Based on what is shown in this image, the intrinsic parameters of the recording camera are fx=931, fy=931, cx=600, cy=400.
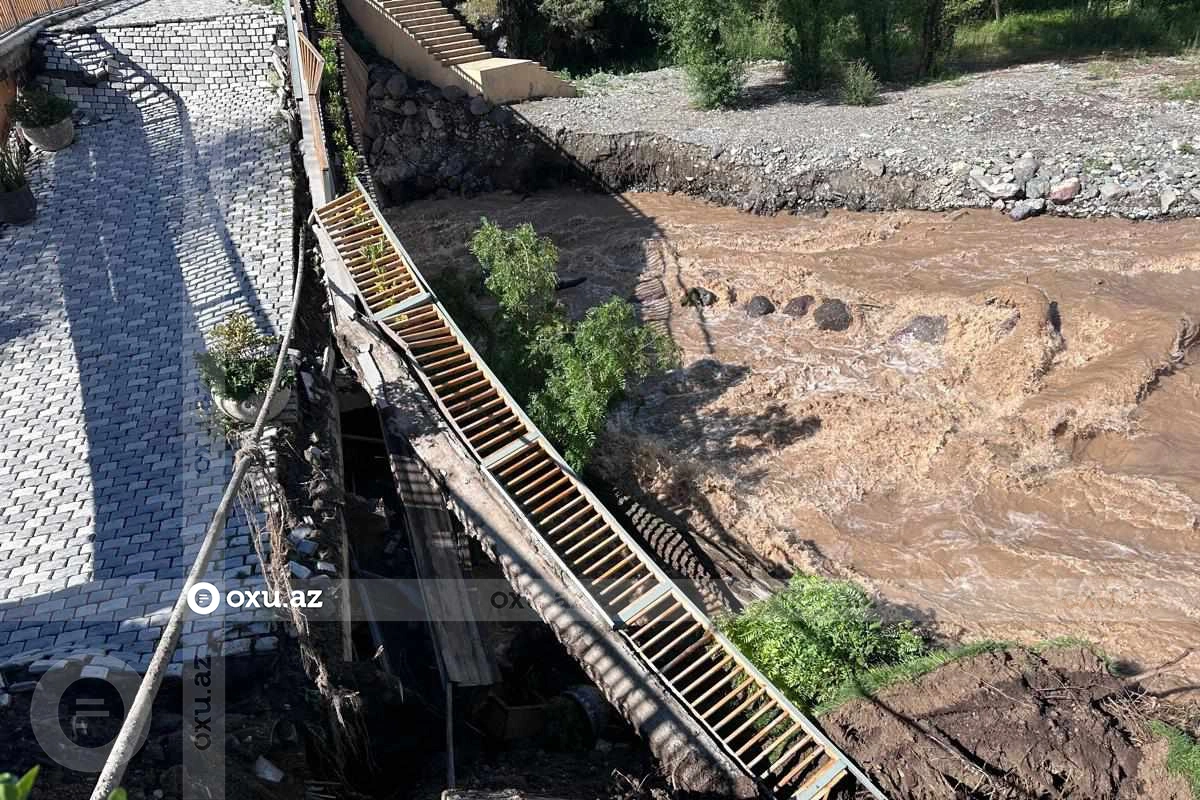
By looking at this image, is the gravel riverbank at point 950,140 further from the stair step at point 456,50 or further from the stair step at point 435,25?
the stair step at point 435,25

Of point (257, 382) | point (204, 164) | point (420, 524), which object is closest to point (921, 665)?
point (420, 524)

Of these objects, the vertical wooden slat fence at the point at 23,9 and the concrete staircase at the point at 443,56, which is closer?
the vertical wooden slat fence at the point at 23,9

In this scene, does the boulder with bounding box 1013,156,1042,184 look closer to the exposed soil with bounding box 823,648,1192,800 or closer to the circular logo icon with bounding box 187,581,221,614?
the exposed soil with bounding box 823,648,1192,800

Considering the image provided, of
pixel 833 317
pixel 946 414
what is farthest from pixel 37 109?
pixel 946 414

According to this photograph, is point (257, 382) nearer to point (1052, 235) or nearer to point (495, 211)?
point (495, 211)

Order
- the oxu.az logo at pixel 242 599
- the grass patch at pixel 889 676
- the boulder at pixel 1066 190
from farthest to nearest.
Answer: the boulder at pixel 1066 190 < the grass patch at pixel 889 676 < the oxu.az logo at pixel 242 599

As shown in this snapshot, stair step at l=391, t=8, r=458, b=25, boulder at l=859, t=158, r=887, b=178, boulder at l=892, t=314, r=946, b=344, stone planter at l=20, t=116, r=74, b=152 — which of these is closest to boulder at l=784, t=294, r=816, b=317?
boulder at l=892, t=314, r=946, b=344

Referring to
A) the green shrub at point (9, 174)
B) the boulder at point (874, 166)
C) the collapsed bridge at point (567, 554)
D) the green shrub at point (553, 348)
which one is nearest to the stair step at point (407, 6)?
the green shrub at point (9, 174)

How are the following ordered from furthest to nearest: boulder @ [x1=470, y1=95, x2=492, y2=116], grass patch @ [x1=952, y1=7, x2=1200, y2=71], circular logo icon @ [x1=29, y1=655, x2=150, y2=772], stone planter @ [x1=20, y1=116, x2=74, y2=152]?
grass patch @ [x1=952, y1=7, x2=1200, y2=71] → boulder @ [x1=470, y1=95, x2=492, y2=116] → stone planter @ [x1=20, y1=116, x2=74, y2=152] → circular logo icon @ [x1=29, y1=655, x2=150, y2=772]
